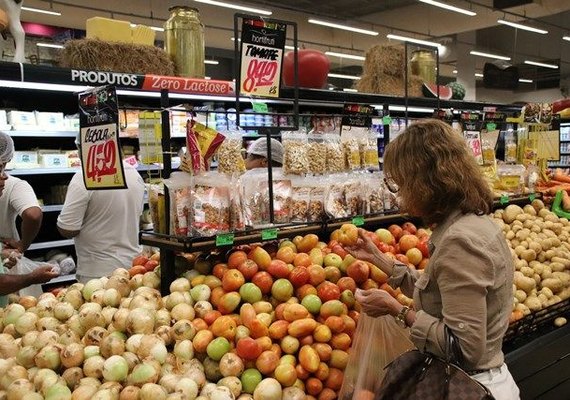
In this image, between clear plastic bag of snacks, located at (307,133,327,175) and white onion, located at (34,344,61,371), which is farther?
clear plastic bag of snacks, located at (307,133,327,175)

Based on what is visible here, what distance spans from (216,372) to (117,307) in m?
0.62

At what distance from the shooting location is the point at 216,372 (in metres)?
1.98

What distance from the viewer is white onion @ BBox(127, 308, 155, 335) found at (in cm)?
204

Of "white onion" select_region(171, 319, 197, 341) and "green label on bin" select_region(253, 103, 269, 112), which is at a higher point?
"green label on bin" select_region(253, 103, 269, 112)

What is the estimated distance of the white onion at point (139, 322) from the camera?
2.04 m

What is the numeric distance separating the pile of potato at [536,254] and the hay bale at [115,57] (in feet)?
10.5

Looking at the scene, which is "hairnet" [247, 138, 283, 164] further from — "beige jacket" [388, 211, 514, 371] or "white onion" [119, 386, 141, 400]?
"white onion" [119, 386, 141, 400]

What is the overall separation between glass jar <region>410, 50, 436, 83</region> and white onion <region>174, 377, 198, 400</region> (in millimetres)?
5935

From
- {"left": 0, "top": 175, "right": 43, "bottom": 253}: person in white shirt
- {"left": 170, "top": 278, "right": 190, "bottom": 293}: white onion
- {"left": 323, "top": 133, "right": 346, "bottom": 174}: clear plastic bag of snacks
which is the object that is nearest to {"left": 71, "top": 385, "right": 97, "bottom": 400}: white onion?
{"left": 170, "top": 278, "right": 190, "bottom": 293}: white onion

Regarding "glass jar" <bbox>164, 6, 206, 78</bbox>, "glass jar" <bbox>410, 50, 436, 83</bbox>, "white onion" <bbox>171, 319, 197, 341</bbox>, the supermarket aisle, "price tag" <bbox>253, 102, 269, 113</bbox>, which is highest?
"glass jar" <bbox>410, 50, 436, 83</bbox>

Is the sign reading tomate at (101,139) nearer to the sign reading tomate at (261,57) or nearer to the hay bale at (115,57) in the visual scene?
the sign reading tomate at (261,57)

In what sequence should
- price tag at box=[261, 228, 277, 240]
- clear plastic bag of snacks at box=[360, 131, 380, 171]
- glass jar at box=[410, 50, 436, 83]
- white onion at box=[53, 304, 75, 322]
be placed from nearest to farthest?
white onion at box=[53, 304, 75, 322]
price tag at box=[261, 228, 277, 240]
clear plastic bag of snacks at box=[360, 131, 380, 171]
glass jar at box=[410, 50, 436, 83]

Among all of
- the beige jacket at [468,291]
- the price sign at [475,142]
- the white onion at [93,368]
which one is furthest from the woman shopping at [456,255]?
the price sign at [475,142]

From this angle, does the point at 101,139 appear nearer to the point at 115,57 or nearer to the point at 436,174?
the point at 436,174
